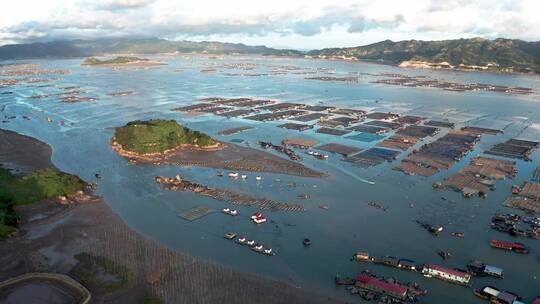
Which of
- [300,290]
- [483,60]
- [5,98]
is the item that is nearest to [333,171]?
[300,290]

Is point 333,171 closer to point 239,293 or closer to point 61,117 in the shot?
point 239,293

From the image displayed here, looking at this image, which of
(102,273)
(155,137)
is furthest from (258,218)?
(155,137)

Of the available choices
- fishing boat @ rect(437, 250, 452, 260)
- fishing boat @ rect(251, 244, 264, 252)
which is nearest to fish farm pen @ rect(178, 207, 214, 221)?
fishing boat @ rect(251, 244, 264, 252)

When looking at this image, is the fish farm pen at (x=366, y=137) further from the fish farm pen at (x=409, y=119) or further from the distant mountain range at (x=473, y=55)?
the distant mountain range at (x=473, y=55)

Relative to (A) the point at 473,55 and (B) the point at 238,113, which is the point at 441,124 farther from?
(A) the point at 473,55

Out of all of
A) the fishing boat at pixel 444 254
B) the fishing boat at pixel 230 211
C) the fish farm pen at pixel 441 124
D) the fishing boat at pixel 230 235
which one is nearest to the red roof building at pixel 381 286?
the fishing boat at pixel 444 254

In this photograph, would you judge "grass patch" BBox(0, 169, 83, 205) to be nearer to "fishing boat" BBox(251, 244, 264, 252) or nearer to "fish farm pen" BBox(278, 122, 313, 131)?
"fishing boat" BBox(251, 244, 264, 252)
